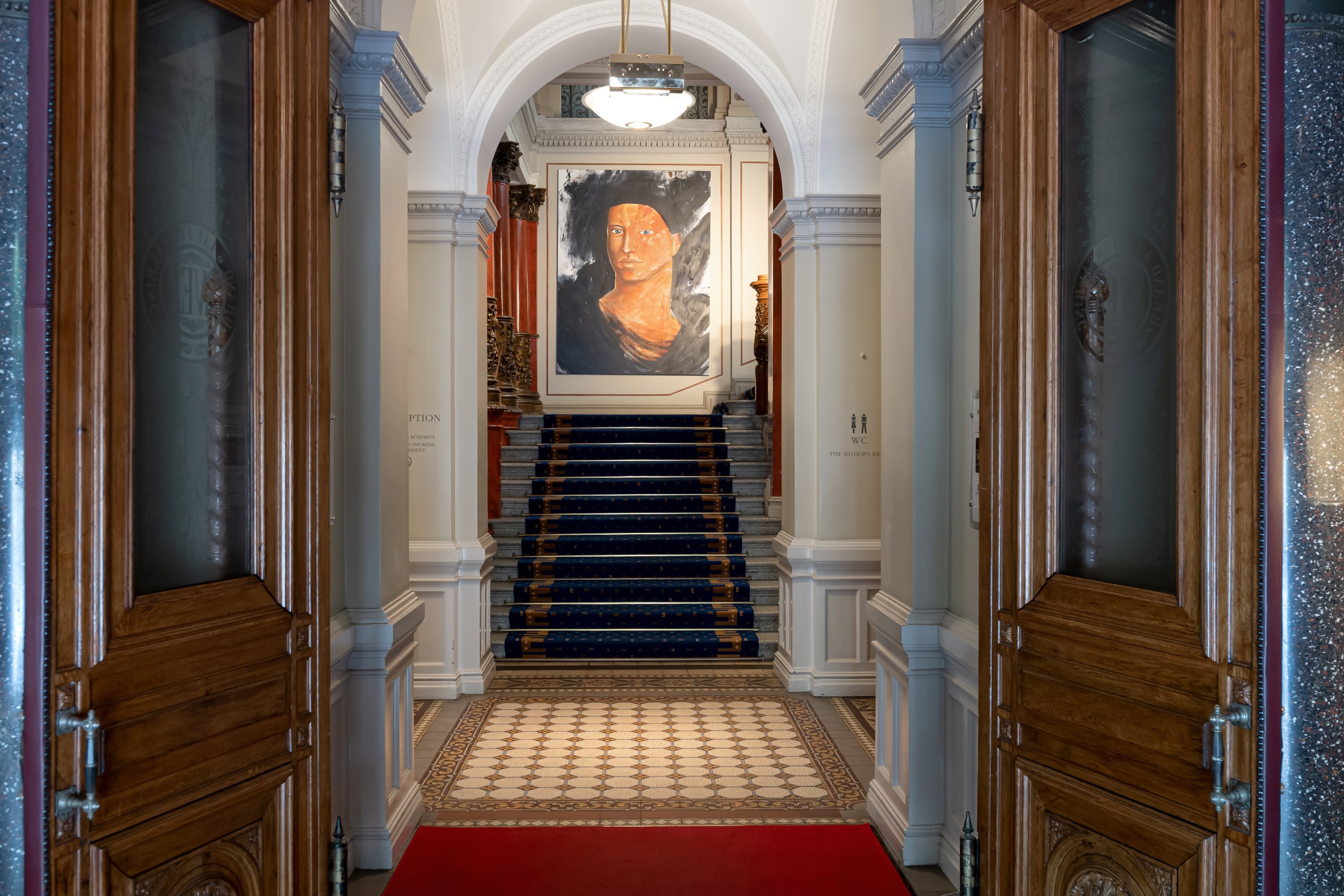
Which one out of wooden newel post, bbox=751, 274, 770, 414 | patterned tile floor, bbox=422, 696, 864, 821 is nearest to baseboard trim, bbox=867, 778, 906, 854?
patterned tile floor, bbox=422, 696, 864, 821

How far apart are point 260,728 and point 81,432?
2.83 ft

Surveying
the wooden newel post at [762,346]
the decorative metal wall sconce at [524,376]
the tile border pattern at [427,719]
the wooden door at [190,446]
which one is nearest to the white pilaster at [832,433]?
the tile border pattern at [427,719]

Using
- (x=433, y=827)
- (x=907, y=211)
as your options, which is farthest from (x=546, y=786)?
Answer: (x=907, y=211)

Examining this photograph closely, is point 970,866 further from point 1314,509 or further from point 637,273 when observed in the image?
point 637,273

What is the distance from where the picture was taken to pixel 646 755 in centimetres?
558

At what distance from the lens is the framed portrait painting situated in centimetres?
1442

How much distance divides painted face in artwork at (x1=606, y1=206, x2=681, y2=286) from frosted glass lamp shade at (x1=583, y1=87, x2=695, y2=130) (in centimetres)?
793

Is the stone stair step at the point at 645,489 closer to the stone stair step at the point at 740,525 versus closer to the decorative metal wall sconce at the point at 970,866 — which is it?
the stone stair step at the point at 740,525

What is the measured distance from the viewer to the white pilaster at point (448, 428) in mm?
6586

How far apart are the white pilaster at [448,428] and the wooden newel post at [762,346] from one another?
5806mm

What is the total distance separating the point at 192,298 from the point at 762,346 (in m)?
10.6

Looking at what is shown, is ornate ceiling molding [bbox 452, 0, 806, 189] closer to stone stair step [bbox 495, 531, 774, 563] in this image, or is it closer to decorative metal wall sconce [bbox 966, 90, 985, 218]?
decorative metal wall sconce [bbox 966, 90, 985, 218]

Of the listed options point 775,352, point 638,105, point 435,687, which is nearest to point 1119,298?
point 638,105

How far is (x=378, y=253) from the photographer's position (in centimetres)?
390
